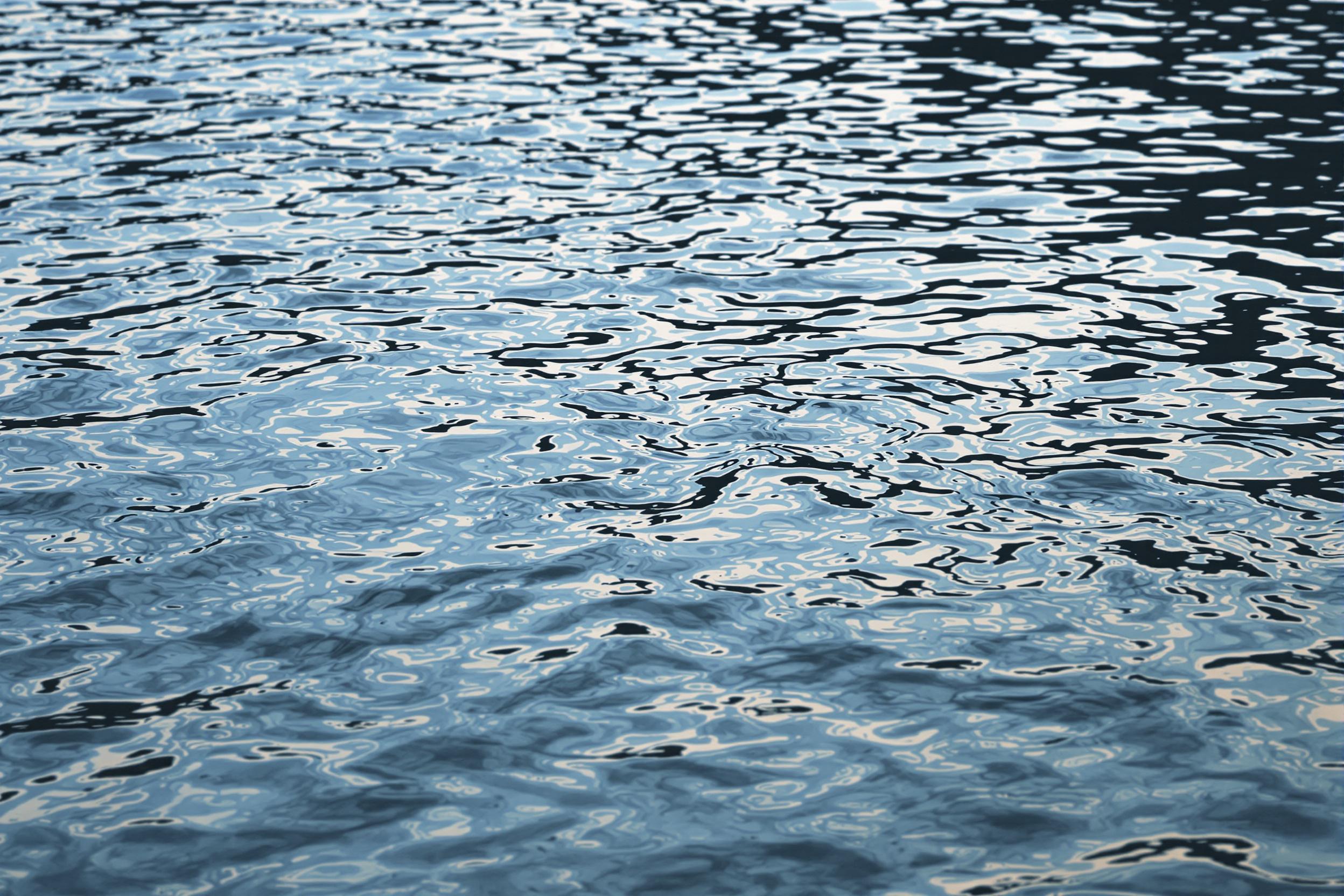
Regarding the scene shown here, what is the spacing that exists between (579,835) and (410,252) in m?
8.43

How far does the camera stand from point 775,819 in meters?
5.91

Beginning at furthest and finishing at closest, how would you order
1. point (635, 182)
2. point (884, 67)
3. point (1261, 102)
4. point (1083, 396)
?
point (884, 67), point (1261, 102), point (635, 182), point (1083, 396)

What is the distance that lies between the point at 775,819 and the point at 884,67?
15.4 metres

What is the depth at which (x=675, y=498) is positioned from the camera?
28.3 ft

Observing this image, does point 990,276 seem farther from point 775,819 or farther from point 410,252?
point 775,819

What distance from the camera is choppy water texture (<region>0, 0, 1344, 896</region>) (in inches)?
235

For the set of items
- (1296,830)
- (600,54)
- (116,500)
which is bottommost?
(1296,830)

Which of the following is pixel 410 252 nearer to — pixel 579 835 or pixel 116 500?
pixel 116 500

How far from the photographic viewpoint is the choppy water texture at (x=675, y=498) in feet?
A: 19.5

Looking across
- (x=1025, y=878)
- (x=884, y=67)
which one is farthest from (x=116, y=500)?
(x=884, y=67)

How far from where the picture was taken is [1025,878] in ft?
18.2

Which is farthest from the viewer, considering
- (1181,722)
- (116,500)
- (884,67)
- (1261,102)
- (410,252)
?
(884,67)

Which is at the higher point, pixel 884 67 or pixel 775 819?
pixel 884 67

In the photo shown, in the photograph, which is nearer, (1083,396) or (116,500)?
(116,500)
